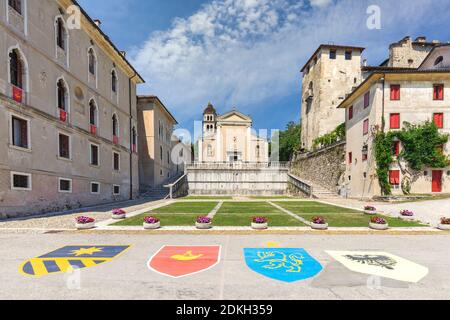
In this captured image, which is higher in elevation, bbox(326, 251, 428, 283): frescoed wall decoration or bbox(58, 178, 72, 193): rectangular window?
bbox(58, 178, 72, 193): rectangular window

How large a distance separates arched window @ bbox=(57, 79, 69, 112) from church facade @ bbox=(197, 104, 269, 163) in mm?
37027

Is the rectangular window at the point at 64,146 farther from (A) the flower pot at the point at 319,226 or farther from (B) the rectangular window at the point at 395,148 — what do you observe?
(B) the rectangular window at the point at 395,148

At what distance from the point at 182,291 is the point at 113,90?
25.7 m

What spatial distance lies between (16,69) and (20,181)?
22.0 ft

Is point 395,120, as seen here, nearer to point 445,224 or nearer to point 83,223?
point 445,224

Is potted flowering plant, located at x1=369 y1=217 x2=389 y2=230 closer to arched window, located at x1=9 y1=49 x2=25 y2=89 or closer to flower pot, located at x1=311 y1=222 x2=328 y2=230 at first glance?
flower pot, located at x1=311 y1=222 x2=328 y2=230

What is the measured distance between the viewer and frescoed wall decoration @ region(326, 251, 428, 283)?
Result: 546cm

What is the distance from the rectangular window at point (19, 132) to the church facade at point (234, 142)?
40521 millimetres

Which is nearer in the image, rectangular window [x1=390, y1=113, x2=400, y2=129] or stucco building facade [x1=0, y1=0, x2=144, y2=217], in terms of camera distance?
stucco building facade [x1=0, y1=0, x2=144, y2=217]

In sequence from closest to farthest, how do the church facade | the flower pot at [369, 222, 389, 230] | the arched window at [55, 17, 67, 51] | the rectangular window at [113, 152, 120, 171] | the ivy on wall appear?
the flower pot at [369, 222, 389, 230] < the arched window at [55, 17, 67, 51] < the ivy on wall < the rectangular window at [113, 152, 120, 171] < the church facade

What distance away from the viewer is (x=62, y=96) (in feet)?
58.9

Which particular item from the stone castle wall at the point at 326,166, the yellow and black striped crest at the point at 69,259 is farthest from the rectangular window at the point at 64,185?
the stone castle wall at the point at 326,166

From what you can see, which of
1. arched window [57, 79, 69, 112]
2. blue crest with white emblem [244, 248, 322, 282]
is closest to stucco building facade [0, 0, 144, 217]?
arched window [57, 79, 69, 112]

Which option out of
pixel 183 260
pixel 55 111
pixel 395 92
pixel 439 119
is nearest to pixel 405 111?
pixel 395 92
